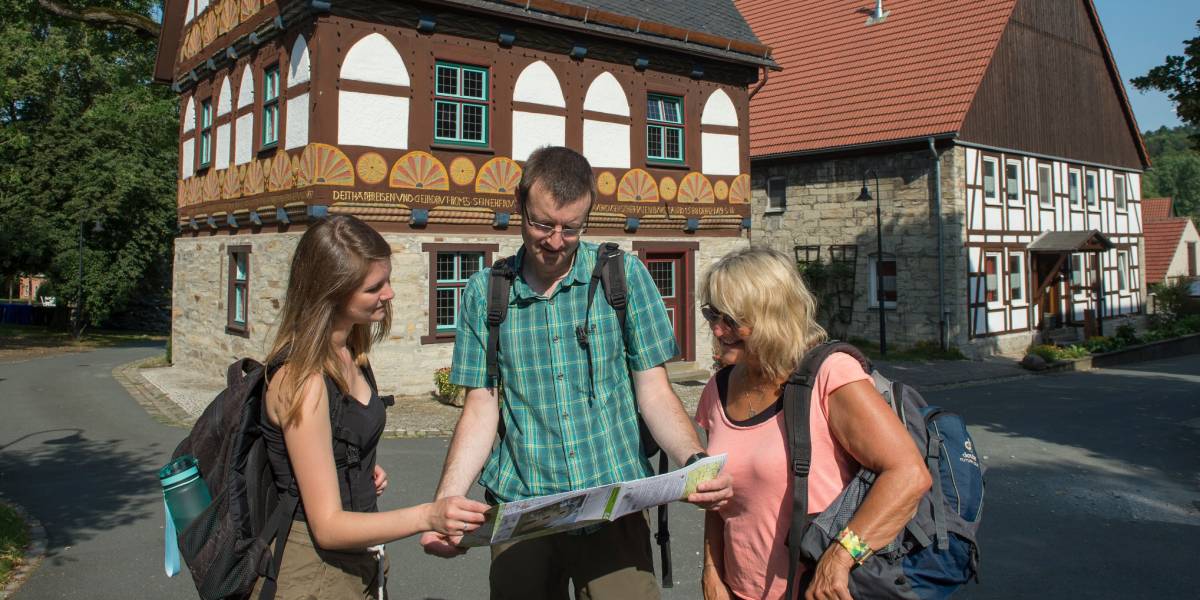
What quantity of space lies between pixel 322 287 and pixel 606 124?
45.5ft

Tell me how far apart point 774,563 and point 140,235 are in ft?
103

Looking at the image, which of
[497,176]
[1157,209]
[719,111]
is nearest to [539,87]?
[497,176]

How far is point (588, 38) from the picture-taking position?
51.0 ft

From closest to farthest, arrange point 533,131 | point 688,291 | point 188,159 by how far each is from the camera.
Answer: point 533,131, point 688,291, point 188,159

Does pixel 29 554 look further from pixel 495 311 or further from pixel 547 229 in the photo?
pixel 547 229

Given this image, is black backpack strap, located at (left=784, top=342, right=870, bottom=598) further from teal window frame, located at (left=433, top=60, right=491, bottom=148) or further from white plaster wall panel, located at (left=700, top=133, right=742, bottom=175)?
white plaster wall panel, located at (left=700, top=133, right=742, bottom=175)

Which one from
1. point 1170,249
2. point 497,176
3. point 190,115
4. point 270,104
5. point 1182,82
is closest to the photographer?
point 1182,82

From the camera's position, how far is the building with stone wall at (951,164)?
21766mm

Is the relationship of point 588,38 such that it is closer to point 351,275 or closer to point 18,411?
point 18,411

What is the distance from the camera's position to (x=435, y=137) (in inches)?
551

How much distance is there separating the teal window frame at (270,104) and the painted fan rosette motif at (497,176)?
3515 mm

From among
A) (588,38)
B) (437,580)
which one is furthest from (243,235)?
(437,580)

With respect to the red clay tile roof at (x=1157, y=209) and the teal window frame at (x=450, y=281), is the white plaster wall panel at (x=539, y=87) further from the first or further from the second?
the red clay tile roof at (x=1157, y=209)

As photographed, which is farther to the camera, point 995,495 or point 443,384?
point 443,384
